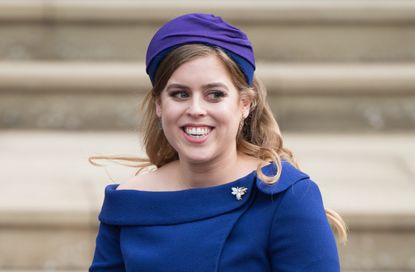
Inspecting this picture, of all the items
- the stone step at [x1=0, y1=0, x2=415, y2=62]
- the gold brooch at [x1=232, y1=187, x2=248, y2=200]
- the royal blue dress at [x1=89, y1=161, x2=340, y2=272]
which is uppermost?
the gold brooch at [x1=232, y1=187, x2=248, y2=200]

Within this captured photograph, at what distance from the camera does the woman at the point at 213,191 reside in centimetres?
208

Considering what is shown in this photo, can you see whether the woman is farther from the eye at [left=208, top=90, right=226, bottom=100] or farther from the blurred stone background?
the blurred stone background

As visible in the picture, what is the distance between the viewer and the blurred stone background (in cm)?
398

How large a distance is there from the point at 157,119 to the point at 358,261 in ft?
5.32

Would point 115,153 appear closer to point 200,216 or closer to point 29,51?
point 29,51

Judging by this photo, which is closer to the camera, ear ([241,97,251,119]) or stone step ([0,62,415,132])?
ear ([241,97,251,119])

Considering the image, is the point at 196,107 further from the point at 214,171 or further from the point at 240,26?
the point at 240,26

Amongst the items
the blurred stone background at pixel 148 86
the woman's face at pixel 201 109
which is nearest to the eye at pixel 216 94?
the woman's face at pixel 201 109

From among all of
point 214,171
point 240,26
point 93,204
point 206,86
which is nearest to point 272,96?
point 240,26

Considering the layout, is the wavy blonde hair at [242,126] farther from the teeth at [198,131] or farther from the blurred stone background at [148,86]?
the blurred stone background at [148,86]

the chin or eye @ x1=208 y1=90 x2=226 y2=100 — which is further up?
eye @ x1=208 y1=90 x2=226 y2=100

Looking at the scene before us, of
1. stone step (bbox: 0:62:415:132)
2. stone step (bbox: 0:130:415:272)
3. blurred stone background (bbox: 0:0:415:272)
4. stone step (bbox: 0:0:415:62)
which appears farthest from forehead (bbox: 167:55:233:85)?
stone step (bbox: 0:0:415:62)

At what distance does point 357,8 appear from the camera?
496 centimetres

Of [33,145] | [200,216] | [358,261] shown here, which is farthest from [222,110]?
→ [33,145]
